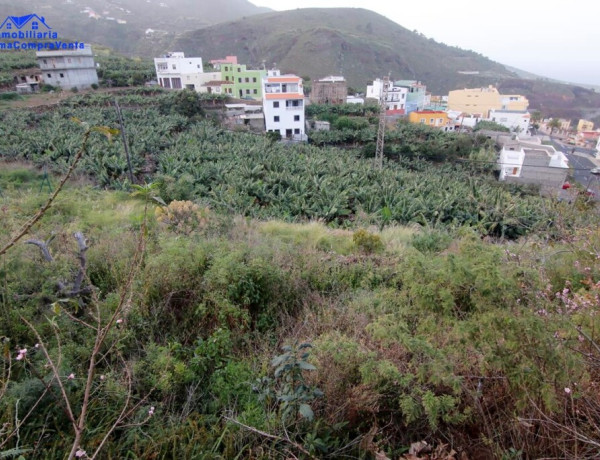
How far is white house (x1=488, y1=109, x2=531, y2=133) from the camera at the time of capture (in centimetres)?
3706

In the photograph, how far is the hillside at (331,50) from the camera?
2432 inches

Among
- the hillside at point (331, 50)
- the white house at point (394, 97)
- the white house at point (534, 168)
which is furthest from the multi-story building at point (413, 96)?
the white house at point (534, 168)

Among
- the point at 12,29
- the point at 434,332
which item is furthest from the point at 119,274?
the point at 12,29

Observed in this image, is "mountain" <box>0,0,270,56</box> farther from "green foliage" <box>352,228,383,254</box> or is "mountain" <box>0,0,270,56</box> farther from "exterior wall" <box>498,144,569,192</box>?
"green foliage" <box>352,228,383,254</box>

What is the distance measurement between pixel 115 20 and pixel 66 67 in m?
61.4

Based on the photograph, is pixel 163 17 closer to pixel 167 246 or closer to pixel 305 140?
pixel 305 140

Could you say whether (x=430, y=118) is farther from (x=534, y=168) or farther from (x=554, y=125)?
(x=554, y=125)

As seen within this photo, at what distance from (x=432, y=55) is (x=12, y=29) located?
3109 inches

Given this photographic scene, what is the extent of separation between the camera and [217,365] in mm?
2500

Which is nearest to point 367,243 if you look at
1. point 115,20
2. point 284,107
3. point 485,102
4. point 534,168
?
point 534,168

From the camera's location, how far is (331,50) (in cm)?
6269

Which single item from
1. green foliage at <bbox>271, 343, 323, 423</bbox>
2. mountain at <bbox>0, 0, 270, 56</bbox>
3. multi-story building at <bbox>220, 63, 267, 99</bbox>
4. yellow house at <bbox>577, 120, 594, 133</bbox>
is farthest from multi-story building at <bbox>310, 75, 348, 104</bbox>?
mountain at <bbox>0, 0, 270, 56</bbox>

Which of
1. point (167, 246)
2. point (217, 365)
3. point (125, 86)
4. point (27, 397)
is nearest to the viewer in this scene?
point (27, 397)

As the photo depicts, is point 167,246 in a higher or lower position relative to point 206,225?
higher
